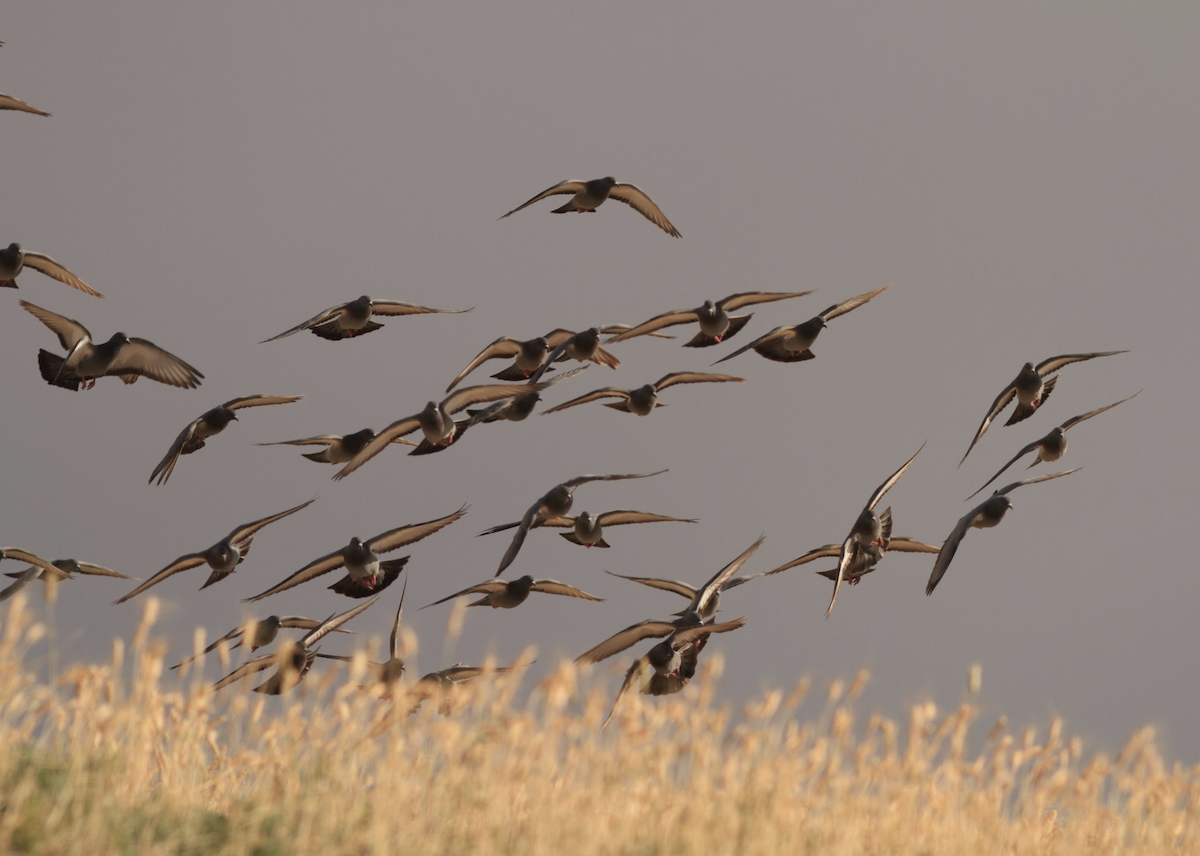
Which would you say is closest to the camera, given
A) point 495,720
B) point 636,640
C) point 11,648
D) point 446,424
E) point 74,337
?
point 11,648

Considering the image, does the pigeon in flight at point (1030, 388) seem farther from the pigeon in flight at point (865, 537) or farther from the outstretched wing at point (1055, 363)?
the pigeon in flight at point (865, 537)

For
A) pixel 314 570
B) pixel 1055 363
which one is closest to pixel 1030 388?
pixel 1055 363

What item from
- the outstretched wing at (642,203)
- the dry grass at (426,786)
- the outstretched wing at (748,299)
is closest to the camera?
the dry grass at (426,786)

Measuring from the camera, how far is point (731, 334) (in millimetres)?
11750

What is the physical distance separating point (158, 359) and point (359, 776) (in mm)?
4424

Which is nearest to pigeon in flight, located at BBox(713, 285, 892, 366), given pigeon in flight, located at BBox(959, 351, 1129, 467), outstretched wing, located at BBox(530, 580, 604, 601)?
pigeon in flight, located at BBox(959, 351, 1129, 467)

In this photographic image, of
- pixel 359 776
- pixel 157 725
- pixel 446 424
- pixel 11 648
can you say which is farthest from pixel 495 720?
pixel 446 424

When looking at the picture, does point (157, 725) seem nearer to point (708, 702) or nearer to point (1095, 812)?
point (708, 702)

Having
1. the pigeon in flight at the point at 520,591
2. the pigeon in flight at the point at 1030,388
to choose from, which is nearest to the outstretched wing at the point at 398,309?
the pigeon in flight at the point at 520,591

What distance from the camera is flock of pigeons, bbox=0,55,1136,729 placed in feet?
30.1

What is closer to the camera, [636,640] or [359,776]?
[359,776]

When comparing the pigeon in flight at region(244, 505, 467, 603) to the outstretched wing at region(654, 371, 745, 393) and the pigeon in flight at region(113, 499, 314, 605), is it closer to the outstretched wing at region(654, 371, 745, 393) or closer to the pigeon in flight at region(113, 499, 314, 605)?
the pigeon in flight at region(113, 499, 314, 605)

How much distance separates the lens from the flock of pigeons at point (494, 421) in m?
9.16

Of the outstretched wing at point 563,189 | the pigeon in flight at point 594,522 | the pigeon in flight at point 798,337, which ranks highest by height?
the outstretched wing at point 563,189
